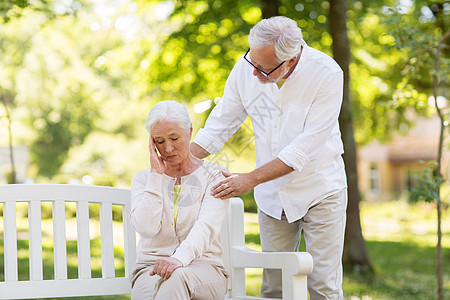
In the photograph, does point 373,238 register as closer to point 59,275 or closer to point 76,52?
point 59,275

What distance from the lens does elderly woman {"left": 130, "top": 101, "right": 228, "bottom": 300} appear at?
2.70 metres

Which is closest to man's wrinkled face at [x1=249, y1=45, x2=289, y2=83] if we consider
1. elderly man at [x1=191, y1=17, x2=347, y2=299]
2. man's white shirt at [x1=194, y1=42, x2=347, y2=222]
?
elderly man at [x1=191, y1=17, x2=347, y2=299]

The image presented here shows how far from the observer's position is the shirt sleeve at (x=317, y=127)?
2.86 metres

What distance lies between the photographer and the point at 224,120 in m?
3.26

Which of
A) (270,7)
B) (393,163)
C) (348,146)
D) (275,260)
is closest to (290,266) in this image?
(275,260)

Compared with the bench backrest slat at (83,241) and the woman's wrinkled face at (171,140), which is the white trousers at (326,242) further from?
the bench backrest slat at (83,241)

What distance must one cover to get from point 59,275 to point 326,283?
1329mm

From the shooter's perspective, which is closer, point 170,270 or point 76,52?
point 170,270

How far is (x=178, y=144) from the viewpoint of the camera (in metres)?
2.80

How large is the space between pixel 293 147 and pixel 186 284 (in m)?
0.80

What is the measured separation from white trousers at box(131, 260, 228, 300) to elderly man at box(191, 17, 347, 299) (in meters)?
0.35

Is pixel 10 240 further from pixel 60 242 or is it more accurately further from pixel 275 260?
pixel 275 260

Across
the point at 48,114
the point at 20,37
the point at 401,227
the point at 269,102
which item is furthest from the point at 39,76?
the point at 269,102

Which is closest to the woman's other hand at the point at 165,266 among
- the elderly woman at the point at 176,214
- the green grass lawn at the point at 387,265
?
the elderly woman at the point at 176,214
